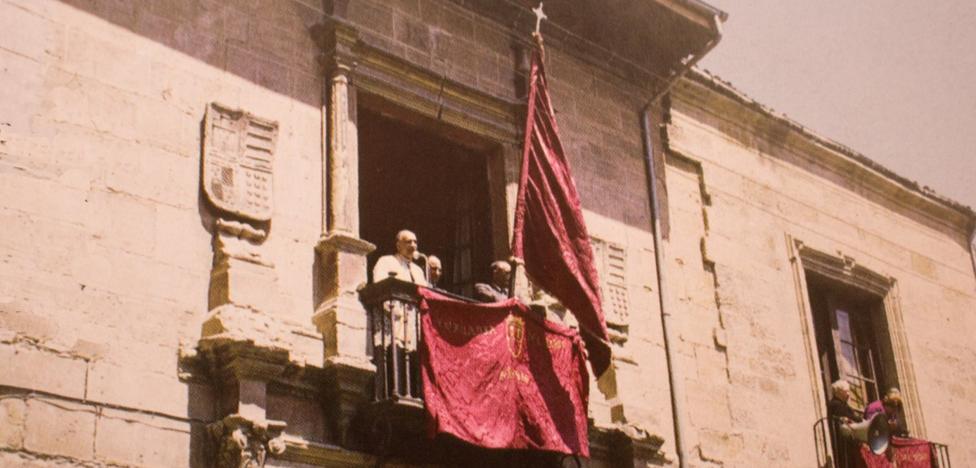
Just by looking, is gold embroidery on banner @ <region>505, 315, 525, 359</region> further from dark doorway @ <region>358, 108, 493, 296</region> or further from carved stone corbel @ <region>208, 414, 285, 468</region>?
carved stone corbel @ <region>208, 414, 285, 468</region>

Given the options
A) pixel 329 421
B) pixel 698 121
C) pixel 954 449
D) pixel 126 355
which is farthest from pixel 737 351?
pixel 126 355

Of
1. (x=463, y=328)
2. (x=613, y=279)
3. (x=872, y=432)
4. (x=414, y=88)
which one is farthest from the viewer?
(x=872, y=432)

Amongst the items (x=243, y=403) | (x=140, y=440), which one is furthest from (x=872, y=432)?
(x=140, y=440)

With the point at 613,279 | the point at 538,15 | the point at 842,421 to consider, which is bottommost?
the point at 842,421

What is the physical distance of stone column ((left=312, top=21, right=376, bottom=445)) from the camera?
27.0ft

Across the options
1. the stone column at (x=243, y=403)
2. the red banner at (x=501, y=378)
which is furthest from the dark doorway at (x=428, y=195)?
the stone column at (x=243, y=403)

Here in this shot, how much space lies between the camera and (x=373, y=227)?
526 inches

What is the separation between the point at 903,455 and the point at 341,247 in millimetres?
6137

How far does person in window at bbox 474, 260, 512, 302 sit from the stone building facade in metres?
0.62

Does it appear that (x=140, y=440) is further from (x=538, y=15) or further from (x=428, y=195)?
(x=428, y=195)

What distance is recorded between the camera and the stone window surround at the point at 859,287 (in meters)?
12.6

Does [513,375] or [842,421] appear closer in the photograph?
[513,375]

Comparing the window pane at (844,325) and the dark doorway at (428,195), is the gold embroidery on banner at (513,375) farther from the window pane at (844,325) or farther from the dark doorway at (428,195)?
the window pane at (844,325)

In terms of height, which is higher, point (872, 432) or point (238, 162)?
point (238, 162)
